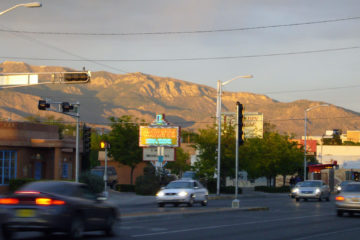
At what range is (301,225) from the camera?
24.5 m

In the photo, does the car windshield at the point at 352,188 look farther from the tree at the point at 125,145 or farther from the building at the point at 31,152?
the tree at the point at 125,145

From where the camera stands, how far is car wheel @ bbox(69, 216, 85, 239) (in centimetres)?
1667

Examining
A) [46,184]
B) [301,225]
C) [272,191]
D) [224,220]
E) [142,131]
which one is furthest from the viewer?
[272,191]

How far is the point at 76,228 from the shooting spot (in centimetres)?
1694

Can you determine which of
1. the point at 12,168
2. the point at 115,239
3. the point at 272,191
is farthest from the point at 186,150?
the point at 115,239

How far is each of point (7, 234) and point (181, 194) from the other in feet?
66.2

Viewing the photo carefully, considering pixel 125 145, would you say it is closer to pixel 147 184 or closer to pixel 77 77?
pixel 147 184

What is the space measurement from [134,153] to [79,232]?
1892 inches

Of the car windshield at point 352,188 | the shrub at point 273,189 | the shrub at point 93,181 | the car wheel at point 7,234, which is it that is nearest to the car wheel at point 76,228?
the car wheel at point 7,234

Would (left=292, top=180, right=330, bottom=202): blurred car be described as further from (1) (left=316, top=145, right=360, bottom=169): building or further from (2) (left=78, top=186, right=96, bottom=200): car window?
(1) (left=316, top=145, right=360, bottom=169): building

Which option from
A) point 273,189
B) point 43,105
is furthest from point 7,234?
point 273,189

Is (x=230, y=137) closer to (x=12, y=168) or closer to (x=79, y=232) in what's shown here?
(x=12, y=168)

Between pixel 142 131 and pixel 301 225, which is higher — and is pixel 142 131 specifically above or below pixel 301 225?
above

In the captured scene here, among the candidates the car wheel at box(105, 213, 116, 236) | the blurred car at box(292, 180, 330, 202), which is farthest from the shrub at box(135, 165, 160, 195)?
the car wheel at box(105, 213, 116, 236)
